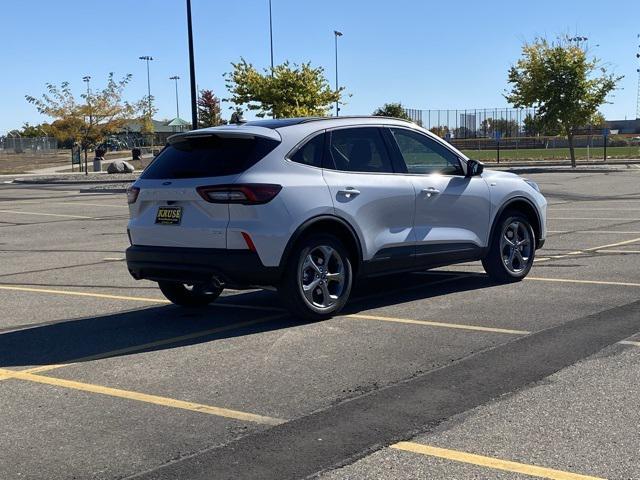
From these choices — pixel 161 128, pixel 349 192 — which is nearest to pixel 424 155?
pixel 349 192

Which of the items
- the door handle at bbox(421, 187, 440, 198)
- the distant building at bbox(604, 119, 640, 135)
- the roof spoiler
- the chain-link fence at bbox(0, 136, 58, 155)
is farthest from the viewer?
the distant building at bbox(604, 119, 640, 135)

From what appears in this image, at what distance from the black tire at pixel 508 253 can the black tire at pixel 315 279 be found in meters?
2.18

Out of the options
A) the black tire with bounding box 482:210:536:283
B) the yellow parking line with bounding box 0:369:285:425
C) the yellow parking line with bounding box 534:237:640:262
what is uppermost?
the black tire with bounding box 482:210:536:283

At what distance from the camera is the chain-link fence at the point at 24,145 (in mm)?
85688

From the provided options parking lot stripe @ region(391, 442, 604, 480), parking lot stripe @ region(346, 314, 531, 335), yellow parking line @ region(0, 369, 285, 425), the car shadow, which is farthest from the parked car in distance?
parking lot stripe @ region(391, 442, 604, 480)

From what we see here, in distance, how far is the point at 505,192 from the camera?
9250 millimetres

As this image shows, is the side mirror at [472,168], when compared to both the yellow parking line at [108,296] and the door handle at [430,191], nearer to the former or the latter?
the door handle at [430,191]

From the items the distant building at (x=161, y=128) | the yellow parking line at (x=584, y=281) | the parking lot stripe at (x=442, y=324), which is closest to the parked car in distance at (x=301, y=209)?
the parking lot stripe at (x=442, y=324)

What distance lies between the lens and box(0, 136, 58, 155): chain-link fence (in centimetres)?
8569

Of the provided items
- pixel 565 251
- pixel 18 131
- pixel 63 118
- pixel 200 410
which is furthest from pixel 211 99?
pixel 200 410

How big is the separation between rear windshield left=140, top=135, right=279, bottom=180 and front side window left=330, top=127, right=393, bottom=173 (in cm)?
72

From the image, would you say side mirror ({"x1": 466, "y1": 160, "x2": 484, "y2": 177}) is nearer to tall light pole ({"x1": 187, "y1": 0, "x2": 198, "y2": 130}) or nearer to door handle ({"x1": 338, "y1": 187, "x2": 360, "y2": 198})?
door handle ({"x1": 338, "y1": 187, "x2": 360, "y2": 198})

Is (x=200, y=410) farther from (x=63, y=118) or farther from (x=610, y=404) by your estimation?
(x=63, y=118)

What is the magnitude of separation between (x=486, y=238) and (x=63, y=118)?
148ft
